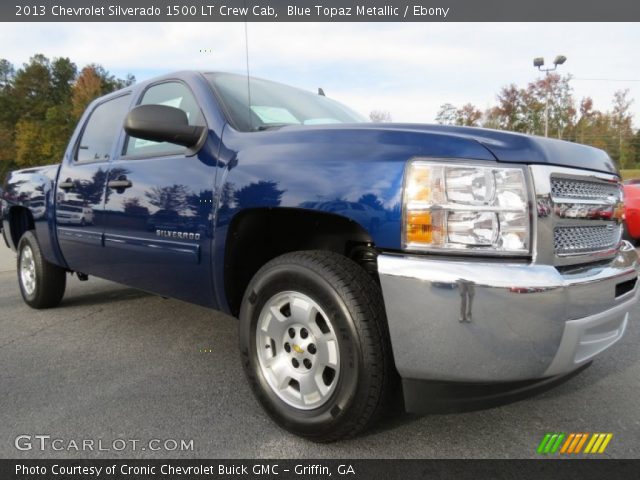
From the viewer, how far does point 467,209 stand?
175 centimetres

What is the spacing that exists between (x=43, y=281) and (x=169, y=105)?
7.89 ft

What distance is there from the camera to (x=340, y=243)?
8.26 ft

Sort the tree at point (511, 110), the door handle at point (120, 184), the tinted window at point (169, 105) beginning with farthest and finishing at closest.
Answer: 1. the tree at point (511, 110)
2. the door handle at point (120, 184)
3. the tinted window at point (169, 105)

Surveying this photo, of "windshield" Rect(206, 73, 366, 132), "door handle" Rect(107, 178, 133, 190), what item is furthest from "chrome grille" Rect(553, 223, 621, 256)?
"door handle" Rect(107, 178, 133, 190)

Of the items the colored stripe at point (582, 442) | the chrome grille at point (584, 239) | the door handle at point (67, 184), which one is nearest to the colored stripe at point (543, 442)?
the colored stripe at point (582, 442)

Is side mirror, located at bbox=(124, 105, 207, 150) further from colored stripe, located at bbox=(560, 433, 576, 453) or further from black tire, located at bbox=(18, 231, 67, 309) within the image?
black tire, located at bbox=(18, 231, 67, 309)

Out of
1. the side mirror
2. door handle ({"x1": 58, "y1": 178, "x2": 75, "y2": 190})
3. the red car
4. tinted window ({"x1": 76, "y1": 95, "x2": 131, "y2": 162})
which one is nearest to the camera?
the side mirror

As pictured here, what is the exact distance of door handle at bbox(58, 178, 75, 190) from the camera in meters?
3.75

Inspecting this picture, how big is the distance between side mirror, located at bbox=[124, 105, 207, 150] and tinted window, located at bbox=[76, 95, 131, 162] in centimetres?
118

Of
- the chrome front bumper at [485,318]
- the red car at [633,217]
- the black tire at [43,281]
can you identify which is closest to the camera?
the chrome front bumper at [485,318]

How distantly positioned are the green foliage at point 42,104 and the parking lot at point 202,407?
31.8m

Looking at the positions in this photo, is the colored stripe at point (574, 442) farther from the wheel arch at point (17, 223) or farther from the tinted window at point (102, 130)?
the wheel arch at point (17, 223)

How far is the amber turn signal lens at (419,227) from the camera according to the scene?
1.76 metres

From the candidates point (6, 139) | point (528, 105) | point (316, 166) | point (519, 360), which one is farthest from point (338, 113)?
point (6, 139)
